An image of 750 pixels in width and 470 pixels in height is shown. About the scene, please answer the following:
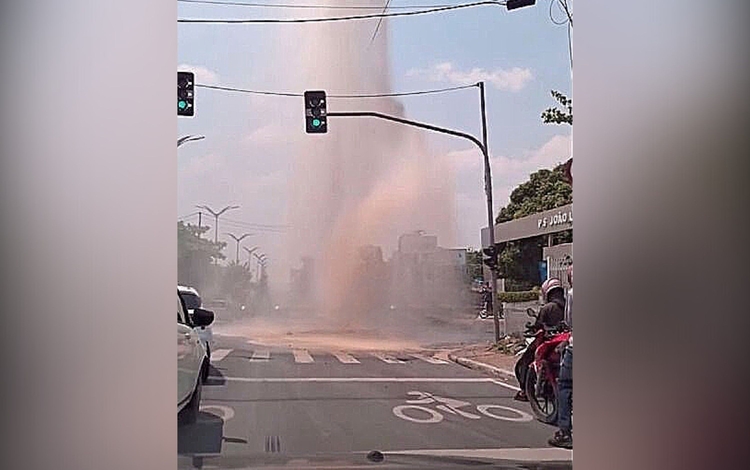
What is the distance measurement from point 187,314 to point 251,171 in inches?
17.6

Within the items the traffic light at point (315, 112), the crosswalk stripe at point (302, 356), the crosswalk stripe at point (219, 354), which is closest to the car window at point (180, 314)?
the crosswalk stripe at point (219, 354)

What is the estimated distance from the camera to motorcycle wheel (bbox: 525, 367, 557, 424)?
2.39 metres

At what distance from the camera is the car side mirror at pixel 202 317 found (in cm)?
223

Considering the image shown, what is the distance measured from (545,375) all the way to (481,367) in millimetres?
191

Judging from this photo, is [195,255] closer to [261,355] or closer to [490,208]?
[261,355]

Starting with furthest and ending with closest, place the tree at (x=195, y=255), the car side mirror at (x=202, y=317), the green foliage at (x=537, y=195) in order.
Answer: the green foliage at (x=537, y=195) → the car side mirror at (x=202, y=317) → the tree at (x=195, y=255)

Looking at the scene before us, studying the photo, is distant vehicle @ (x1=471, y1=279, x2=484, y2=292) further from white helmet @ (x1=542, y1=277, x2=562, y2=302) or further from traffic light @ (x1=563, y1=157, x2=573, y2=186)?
traffic light @ (x1=563, y1=157, x2=573, y2=186)

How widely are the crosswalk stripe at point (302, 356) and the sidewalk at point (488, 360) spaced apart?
16.6 inches

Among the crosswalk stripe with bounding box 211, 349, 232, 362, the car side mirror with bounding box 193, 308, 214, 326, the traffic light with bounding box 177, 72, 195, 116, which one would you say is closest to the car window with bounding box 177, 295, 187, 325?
the car side mirror with bounding box 193, 308, 214, 326

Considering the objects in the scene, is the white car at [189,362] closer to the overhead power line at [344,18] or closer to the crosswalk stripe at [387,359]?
the crosswalk stripe at [387,359]

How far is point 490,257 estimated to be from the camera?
8.14 ft
